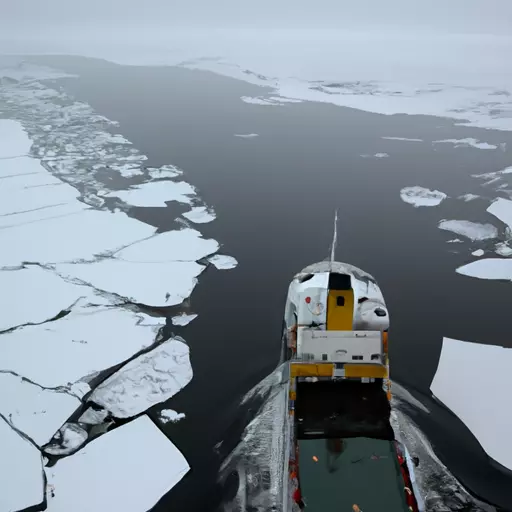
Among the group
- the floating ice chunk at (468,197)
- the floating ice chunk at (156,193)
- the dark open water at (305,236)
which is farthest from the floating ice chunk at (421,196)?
the floating ice chunk at (156,193)

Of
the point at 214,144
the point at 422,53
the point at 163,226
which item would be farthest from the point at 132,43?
the point at 163,226

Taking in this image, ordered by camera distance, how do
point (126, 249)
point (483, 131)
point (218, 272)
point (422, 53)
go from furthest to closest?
point (422, 53) < point (483, 131) < point (126, 249) < point (218, 272)

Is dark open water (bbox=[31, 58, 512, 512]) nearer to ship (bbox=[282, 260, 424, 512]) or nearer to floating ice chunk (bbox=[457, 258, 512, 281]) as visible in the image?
floating ice chunk (bbox=[457, 258, 512, 281])

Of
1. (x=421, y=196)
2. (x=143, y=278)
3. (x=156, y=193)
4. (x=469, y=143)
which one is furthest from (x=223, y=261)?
(x=469, y=143)

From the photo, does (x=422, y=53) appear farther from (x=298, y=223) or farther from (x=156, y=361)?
(x=156, y=361)

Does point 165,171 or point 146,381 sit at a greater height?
point 165,171

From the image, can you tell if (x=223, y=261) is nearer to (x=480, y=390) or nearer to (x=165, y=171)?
(x=480, y=390)

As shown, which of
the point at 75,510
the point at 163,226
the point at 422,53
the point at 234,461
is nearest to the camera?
the point at 75,510
